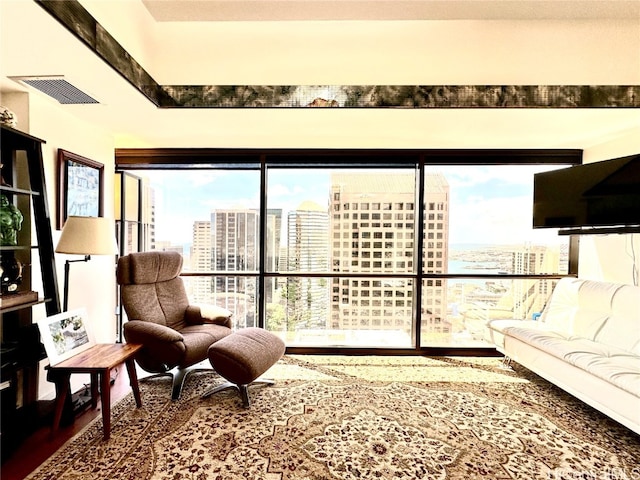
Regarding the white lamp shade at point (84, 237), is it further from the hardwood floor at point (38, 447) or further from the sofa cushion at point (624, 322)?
the sofa cushion at point (624, 322)

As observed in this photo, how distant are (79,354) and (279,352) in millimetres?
1444

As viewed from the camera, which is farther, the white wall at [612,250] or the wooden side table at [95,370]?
the white wall at [612,250]

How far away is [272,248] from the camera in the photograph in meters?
3.88

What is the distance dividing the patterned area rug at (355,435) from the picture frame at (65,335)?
54 cm

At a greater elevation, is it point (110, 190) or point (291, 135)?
A: point (291, 135)

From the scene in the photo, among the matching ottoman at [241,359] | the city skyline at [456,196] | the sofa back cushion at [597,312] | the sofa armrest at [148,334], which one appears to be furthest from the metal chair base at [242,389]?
the sofa back cushion at [597,312]

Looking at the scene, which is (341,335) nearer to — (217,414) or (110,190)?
(217,414)

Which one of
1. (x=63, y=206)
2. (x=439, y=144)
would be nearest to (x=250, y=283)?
(x=63, y=206)

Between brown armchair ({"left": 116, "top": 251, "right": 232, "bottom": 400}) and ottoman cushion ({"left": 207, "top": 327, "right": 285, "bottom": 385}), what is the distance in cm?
28

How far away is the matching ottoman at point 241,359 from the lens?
7.91ft

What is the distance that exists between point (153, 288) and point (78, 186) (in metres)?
1.16

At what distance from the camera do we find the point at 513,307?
12.8 feet

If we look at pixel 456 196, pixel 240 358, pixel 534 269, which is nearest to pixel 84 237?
pixel 240 358

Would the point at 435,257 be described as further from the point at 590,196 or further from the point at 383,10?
the point at 383,10
